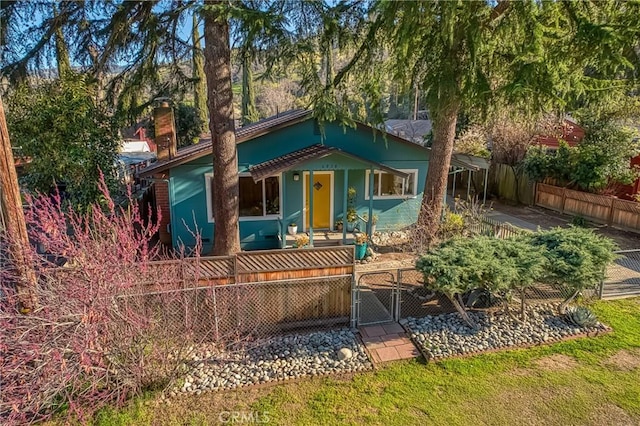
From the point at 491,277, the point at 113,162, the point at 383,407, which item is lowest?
the point at 383,407

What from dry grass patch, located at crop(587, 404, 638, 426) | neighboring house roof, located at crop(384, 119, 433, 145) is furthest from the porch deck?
neighboring house roof, located at crop(384, 119, 433, 145)

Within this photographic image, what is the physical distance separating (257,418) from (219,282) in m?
2.72

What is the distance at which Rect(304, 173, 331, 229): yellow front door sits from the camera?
1292cm

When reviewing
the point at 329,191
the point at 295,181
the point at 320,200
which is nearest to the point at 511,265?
the point at 329,191

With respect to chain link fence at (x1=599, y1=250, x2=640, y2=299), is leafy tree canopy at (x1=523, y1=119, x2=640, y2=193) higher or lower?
higher

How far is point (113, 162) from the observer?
11.9 m

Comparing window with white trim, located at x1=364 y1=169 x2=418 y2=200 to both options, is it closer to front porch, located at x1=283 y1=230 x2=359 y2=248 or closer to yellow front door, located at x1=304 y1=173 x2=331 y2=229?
yellow front door, located at x1=304 y1=173 x2=331 y2=229

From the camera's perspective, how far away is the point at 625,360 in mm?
6691

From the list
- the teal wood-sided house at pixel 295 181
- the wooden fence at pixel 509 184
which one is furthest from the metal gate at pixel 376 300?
the wooden fence at pixel 509 184

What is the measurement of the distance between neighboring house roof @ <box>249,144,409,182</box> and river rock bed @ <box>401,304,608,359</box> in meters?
5.29

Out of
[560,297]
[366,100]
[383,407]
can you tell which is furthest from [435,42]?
[383,407]

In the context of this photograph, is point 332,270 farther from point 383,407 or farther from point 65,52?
point 65,52

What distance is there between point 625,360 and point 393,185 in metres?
8.35

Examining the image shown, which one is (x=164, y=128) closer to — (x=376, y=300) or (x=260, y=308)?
(x=260, y=308)
